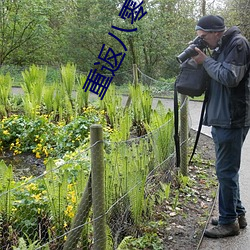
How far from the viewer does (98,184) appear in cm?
240

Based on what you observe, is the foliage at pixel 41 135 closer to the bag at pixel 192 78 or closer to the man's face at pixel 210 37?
the bag at pixel 192 78

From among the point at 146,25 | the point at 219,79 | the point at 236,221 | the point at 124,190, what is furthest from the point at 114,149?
the point at 146,25

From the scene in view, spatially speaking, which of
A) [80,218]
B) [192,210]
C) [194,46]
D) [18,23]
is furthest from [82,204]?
[18,23]

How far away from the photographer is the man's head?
3.01 meters

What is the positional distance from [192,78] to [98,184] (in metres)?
1.29

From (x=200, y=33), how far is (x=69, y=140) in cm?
285

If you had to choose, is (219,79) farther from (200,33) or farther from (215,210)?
(215,210)

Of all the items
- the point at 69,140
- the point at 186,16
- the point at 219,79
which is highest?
the point at 186,16

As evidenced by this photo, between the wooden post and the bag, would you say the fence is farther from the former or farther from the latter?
the bag

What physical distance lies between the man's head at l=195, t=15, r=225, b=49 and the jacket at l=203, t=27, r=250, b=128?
0.07 meters

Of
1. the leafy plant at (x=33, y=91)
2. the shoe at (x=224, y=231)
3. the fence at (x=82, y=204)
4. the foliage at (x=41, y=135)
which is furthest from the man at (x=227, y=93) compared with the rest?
the leafy plant at (x=33, y=91)

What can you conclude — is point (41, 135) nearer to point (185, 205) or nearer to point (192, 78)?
point (185, 205)

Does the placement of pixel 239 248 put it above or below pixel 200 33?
below

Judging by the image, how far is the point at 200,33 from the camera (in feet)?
10.1
